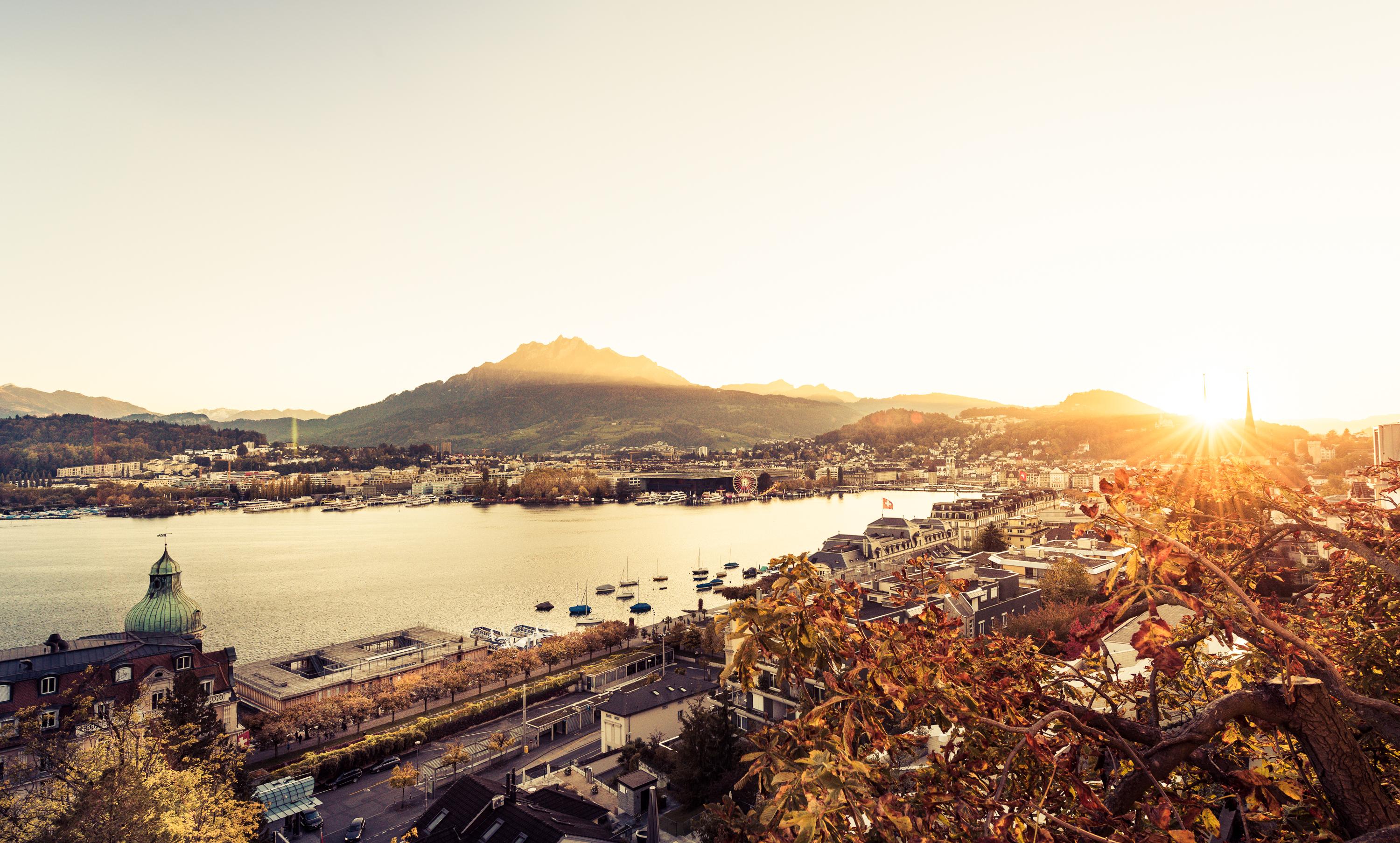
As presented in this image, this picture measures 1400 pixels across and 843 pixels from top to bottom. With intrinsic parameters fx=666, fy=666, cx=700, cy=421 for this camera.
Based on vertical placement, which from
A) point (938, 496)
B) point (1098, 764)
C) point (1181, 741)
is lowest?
point (938, 496)

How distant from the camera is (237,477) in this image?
64938 millimetres

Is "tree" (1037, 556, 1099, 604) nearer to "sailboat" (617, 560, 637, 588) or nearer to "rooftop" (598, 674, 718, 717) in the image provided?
"rooftop" (598, 674, 718, 717)

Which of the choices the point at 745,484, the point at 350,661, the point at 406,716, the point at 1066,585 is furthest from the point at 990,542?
the point at 745,484

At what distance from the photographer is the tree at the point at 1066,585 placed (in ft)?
44.0

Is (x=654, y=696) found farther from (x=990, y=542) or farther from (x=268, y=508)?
(x=268, y=508)

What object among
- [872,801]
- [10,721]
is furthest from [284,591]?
[872,801]

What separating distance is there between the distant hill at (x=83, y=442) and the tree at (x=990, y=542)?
269 feet

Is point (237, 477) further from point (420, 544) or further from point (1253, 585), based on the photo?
point (1253, 585)

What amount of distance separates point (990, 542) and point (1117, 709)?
22583 mm

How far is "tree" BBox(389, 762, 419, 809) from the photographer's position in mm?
8344

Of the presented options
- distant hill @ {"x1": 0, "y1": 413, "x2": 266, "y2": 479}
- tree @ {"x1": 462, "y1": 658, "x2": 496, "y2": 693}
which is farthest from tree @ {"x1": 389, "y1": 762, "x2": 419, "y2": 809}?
distant hill @ {"x1": 0, "y1": 413, "x2": 266, "y2": 479}

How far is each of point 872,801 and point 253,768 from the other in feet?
37.7

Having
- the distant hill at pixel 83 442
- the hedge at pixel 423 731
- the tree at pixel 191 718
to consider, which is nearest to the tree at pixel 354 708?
the hedge at pixel 423 731

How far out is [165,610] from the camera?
1114cm
